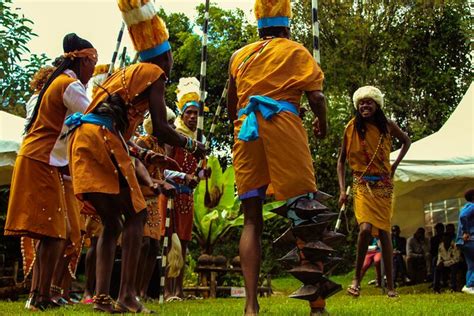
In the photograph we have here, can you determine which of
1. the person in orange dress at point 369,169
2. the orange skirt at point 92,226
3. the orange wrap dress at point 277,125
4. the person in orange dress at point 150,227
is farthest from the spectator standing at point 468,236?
the orange wrap dress at point 277,125

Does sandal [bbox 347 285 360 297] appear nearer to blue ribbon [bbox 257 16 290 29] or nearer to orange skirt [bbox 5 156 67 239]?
orange skirt [bbox 5 156 67 239]

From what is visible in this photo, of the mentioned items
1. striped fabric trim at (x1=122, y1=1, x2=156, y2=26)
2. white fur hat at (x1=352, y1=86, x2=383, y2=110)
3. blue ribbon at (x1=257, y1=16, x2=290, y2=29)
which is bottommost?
white fur hat at (x1=352, y1=86, x2=383, y2=110)

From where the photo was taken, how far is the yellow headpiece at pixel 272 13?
5227 mm

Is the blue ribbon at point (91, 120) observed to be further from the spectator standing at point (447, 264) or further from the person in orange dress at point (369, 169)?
the spectator standing at point (447, 264)

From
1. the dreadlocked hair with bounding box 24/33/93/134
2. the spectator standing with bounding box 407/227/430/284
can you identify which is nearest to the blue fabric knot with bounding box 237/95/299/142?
the dreadlocked hair with bounding box 24/33/93/134

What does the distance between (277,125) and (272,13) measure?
878 mm

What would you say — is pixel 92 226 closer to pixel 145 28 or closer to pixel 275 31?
pixel 145 28

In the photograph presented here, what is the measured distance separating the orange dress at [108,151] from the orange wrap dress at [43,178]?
2.53 ft

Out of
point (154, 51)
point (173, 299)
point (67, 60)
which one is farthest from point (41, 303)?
point (173, 299)

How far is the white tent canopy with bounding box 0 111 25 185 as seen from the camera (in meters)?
10.6

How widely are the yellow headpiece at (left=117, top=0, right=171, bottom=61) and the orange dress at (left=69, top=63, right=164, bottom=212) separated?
0.62 ft

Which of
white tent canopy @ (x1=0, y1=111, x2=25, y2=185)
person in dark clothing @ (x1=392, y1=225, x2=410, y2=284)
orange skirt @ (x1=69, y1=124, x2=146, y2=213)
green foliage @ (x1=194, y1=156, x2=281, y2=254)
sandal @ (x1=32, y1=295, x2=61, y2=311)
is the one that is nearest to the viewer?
orange skirt @ (x1=69, y1=124, x2=146, y2=213)

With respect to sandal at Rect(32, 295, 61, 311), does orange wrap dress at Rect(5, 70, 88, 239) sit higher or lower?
higher

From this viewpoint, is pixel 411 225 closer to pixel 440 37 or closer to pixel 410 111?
pixel 410 111
